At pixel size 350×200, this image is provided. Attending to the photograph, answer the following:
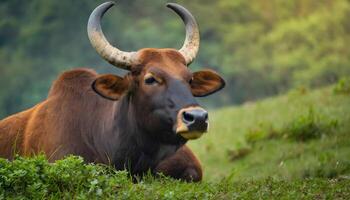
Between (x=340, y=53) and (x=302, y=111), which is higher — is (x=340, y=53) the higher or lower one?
the lower one

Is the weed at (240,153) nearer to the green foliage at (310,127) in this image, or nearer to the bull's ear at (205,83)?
the green foliage at (310,127)

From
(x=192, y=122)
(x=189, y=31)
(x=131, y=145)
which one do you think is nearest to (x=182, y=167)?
(x=131, y=145)

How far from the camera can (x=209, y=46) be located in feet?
197

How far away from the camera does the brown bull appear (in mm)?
8859

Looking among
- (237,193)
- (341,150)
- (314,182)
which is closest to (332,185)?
(314,182)

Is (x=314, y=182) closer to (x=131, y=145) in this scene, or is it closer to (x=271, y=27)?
(x=131, y=145)

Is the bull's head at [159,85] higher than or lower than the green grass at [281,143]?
higher

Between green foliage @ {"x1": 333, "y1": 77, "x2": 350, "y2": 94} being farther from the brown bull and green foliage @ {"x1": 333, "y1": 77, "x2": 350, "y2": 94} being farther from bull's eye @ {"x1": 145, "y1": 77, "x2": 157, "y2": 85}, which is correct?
bull's eye @ {"x1": 145, "y1": 77, "x2": 157, "y2": 85}

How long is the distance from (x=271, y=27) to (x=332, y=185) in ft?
180

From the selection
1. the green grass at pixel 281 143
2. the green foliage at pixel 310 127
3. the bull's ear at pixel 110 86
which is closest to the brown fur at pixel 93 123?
the bull's ear at pixel 110 86

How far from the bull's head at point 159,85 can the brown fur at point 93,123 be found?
0.04 feet

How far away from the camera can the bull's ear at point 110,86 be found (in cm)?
919

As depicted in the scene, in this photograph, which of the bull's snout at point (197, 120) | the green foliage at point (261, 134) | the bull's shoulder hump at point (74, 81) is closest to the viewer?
the bull's snout at point (197, 120)

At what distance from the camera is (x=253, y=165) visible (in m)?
14.1
